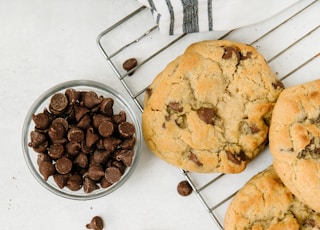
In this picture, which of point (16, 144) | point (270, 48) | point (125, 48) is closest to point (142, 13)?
point (125, 48)

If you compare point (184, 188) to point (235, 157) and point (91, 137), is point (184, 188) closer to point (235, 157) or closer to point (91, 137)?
point (235, 157)

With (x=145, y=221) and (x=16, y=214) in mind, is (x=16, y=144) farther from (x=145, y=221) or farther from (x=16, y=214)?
(x=145, y=221)

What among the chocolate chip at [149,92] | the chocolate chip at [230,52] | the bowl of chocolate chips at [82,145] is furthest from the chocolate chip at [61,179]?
the chocolate chip at [230,52]

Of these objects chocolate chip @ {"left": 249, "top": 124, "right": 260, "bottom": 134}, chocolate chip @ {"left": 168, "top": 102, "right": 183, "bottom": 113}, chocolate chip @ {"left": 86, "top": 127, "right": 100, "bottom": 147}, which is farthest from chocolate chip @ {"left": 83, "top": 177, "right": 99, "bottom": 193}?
chocolate chip @ {"left": 249, "top": 124, "right": 260, "bottom": 134}

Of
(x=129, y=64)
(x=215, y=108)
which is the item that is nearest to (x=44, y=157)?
(x=129, y=64)

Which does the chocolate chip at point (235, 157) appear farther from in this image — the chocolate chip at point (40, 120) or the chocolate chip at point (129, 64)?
the chocolate chip at point (40, 120)

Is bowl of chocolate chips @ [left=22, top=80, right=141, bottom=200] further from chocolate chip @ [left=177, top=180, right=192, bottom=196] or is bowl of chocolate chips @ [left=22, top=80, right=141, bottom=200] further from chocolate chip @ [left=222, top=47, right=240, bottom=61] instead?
chocolate chip @ [left=222, top=47, right=240, bottom=61]

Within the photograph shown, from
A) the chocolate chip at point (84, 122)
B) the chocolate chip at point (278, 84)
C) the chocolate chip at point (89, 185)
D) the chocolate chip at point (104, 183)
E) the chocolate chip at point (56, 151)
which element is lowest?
the chocolate chip at point (278, 84)
